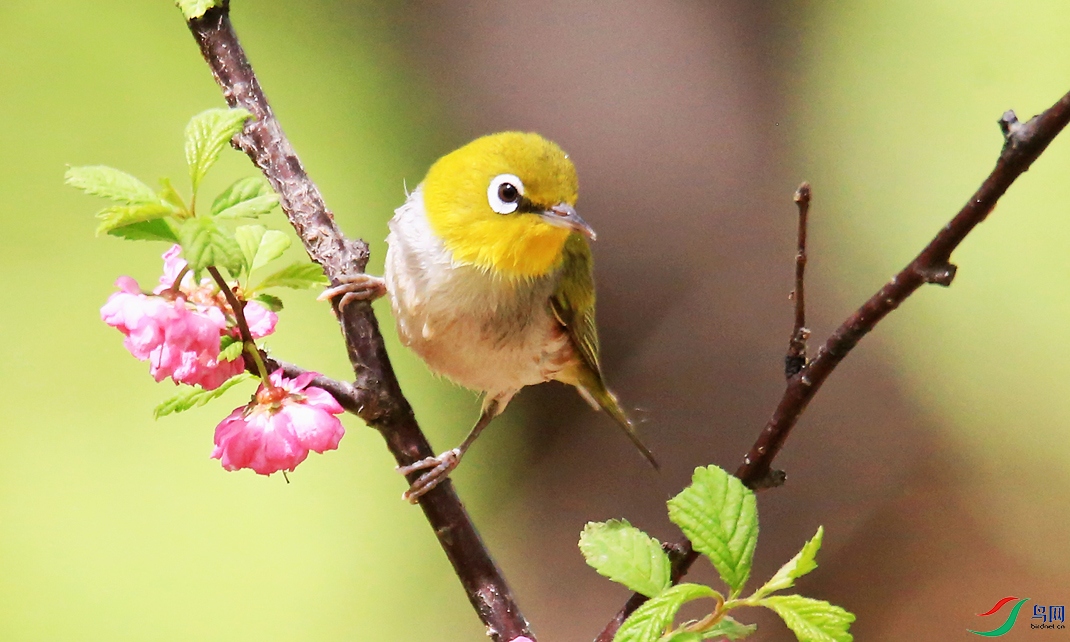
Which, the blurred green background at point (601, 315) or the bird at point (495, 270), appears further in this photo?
the blurred green background at point (601, 315)

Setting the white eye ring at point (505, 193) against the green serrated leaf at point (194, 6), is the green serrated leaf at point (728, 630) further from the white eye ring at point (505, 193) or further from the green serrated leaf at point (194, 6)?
the green serrated leaf at point (194, 6)

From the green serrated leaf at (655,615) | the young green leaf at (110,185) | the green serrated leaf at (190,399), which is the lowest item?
the green serrated leaf at (655,615)

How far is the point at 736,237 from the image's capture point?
1893mm

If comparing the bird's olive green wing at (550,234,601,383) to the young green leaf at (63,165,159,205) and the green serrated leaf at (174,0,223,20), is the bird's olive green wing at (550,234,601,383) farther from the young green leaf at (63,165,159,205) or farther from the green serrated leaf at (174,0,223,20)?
the young green leaf at (63,165,159,205)

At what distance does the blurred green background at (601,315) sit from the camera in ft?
4.44

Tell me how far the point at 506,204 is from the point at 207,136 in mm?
399

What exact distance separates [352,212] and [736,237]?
85 cm

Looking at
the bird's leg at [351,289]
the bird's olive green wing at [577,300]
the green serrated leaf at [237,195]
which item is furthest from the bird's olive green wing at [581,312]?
the green serrated leaf at [237,195]

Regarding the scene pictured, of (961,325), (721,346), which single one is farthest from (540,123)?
(961,325)

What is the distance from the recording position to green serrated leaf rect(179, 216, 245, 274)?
1.22 feet

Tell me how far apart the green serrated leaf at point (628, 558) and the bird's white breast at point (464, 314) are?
419mm

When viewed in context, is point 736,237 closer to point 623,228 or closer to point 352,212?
point 623,228

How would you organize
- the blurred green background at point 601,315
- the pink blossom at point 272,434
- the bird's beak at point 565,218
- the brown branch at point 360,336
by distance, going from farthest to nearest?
the blurred green background at point 601,315, the bird's beak at point 565,218, the brown branch at point 360,336, the pink blossom at point 272,434

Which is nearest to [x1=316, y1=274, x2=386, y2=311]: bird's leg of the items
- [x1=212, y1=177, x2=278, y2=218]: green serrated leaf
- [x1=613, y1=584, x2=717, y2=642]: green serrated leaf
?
[x1=212, y1=177, x2=278, y2=218]: green serrated leaf
